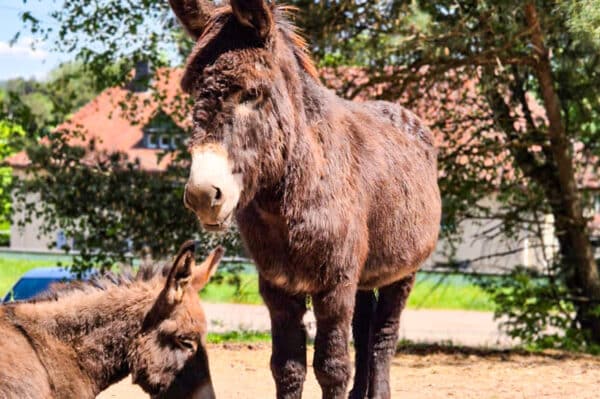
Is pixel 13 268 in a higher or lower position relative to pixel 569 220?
lower

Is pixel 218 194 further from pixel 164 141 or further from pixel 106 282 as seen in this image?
pixel 164 141

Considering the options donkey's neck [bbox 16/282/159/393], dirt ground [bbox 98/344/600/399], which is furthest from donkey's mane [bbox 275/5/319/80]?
dirt ground [bbox 98/344/600/399]

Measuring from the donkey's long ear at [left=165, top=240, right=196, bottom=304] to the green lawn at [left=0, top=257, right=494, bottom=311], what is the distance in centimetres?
682

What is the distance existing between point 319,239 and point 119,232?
7651mm

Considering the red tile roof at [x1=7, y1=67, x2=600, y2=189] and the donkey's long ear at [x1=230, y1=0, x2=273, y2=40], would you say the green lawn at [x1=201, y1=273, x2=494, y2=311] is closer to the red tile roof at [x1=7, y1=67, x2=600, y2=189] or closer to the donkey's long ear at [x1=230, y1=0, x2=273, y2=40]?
the red tile roof at [x1=7, y1=67, x2=600, y2=189]

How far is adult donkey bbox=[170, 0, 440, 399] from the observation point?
12.9 feet

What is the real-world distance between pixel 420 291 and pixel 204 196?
18541 mm

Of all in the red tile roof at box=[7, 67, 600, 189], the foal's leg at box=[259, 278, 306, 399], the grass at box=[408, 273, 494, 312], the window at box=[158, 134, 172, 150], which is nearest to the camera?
the foal's leg at box=[259, 278, 306, 399]

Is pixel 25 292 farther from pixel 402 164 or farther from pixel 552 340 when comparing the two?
pixel 402 164

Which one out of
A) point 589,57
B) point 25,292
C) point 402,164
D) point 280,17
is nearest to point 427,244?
point 402,164

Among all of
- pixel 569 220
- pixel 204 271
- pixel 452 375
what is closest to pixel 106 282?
pixel 204 271

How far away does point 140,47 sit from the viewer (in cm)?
1147

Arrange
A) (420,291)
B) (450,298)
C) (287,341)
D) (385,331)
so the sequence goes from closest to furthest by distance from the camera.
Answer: (287,341)
(385,331)
(450,298)
(420,291)

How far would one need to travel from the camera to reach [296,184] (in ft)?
13.9
